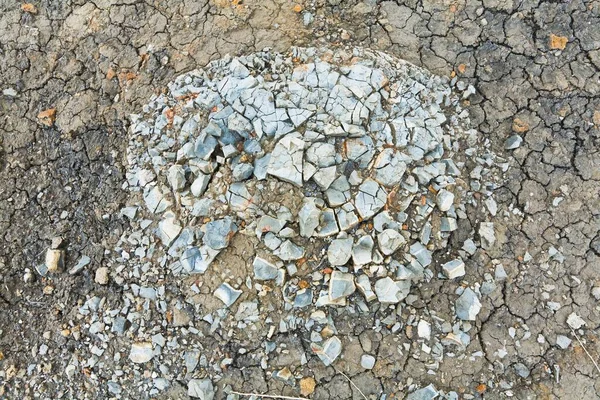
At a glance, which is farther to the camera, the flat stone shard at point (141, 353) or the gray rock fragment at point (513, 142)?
the gray rock fragment at point (513, 142)

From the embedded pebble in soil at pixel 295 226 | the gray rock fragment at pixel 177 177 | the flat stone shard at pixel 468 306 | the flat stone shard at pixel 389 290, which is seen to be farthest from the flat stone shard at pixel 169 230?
the flat stone shard at pixel 468 306

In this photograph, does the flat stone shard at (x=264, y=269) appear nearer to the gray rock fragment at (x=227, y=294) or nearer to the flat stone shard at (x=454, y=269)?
the gray rock fragment at (x=227, y=294)

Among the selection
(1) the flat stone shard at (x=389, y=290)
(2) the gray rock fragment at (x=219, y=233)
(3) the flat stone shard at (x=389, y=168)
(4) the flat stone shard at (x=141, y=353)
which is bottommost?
(4) the flat stone shard at (x=141, y=353)

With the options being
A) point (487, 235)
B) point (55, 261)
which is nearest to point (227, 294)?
point (55, 261)

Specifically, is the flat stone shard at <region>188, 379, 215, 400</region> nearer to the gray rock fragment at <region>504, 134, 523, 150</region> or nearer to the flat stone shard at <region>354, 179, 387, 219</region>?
the flat stone shard at <region>354, 179, 387, 219</region>

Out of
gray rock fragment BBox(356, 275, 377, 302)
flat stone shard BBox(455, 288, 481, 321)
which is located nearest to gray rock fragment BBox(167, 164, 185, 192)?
gray rock fragment BBox(356, 275, 377, 302)

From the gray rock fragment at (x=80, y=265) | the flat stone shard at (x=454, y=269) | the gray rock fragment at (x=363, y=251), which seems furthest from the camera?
the gray rock fragment at (x=80, y=265)

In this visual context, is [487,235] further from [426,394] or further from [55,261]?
[55,261]
